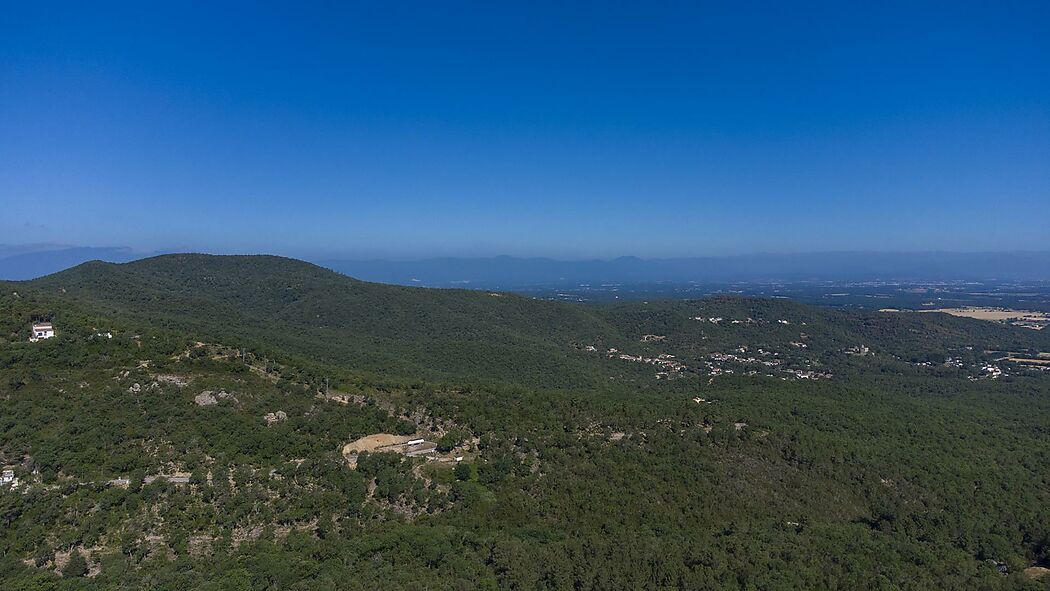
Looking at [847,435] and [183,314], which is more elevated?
[183,314]

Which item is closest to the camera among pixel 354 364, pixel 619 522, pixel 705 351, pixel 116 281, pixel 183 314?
pixel 619 522

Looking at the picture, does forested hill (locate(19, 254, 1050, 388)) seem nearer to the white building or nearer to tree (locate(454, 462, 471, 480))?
the white building

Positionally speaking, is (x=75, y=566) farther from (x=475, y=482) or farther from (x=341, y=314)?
(x=341, y=314)

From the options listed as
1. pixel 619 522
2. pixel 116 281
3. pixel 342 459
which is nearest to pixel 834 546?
pixel 619 522

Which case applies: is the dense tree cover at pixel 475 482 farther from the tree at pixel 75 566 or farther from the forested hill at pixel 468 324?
the forested hill at pixel 468 324

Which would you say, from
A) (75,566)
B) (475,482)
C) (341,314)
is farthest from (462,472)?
(341,314)

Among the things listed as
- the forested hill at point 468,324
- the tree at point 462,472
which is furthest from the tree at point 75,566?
the forested hill at point 468,324

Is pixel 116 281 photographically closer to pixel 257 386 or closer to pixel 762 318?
pixel 257 386
